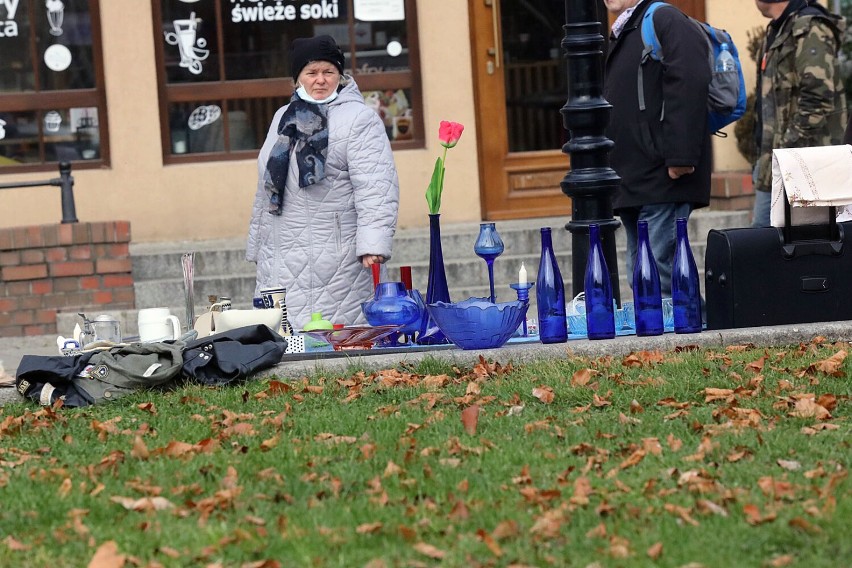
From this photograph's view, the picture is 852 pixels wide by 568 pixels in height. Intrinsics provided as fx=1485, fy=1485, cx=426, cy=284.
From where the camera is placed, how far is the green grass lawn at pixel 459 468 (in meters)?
3.96

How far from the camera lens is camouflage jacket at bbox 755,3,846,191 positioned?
8.14 m

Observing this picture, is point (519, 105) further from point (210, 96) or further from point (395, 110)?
point (210, 96)

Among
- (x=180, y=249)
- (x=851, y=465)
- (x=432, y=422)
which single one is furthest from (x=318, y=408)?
(x=180, y=249)

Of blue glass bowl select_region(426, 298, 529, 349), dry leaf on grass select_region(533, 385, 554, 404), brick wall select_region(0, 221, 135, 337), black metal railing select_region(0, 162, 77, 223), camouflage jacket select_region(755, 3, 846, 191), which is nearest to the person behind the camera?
dry leaf on grass select_region(533, 385, 554, 404)

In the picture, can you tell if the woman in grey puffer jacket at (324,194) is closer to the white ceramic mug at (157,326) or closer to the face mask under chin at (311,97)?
the face mask under chin at (311,97)

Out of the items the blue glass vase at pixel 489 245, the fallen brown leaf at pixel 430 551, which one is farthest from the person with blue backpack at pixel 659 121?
the fallen brown leaf at pixel 430 551

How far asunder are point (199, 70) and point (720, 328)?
5921 mm

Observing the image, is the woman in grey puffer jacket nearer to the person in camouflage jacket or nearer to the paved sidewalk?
the paved sidewalk

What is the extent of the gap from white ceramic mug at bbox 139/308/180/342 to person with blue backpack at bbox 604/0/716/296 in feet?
7.65

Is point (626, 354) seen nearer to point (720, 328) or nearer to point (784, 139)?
point (720, 328)

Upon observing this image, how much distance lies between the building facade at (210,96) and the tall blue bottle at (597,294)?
494 centimetres

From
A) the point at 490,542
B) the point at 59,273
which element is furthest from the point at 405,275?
the point at 59,273

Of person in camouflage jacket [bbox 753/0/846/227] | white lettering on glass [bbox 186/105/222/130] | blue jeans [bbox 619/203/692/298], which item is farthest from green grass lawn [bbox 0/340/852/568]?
white lettering on glass [bbox 186/105/222/130]

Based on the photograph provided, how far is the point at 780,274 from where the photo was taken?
261 inches
